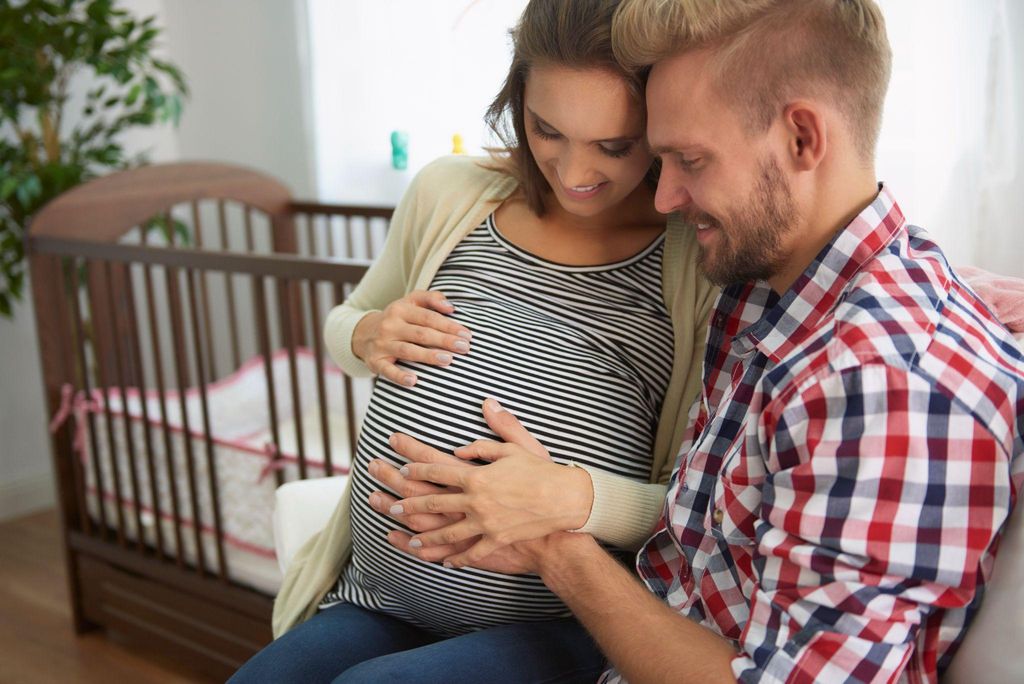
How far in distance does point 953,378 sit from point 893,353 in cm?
5

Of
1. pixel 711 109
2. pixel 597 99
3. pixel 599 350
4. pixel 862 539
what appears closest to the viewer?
pixel 862 539

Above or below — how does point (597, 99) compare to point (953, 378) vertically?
above

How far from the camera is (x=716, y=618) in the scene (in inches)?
35.3

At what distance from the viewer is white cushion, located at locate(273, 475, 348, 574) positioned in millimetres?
1369

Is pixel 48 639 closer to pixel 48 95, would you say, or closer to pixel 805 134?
pixel 48 95

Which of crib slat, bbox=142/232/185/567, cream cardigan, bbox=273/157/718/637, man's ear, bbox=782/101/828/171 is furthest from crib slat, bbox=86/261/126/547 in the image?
man's ear, bbox=782/101/828/171

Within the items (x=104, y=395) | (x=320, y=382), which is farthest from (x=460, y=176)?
(x=104, y=395)

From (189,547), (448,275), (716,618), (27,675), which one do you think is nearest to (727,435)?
(716,618)

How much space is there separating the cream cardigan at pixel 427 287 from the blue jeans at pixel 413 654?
97mm

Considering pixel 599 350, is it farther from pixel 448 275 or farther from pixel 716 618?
pixel 716 618

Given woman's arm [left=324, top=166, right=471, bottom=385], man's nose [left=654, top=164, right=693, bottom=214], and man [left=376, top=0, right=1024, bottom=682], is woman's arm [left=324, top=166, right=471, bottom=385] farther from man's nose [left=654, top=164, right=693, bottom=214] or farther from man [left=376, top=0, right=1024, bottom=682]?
man's nose [left=654, top=164, right=693, bottom=214]

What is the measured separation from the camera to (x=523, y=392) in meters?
1.06

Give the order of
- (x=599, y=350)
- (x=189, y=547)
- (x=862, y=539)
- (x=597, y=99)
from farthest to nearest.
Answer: (x=189, y=547), (x=599, y=350), (x=597, y=99), (x=862, y=539)

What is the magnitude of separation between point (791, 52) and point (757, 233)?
0.16 metres
